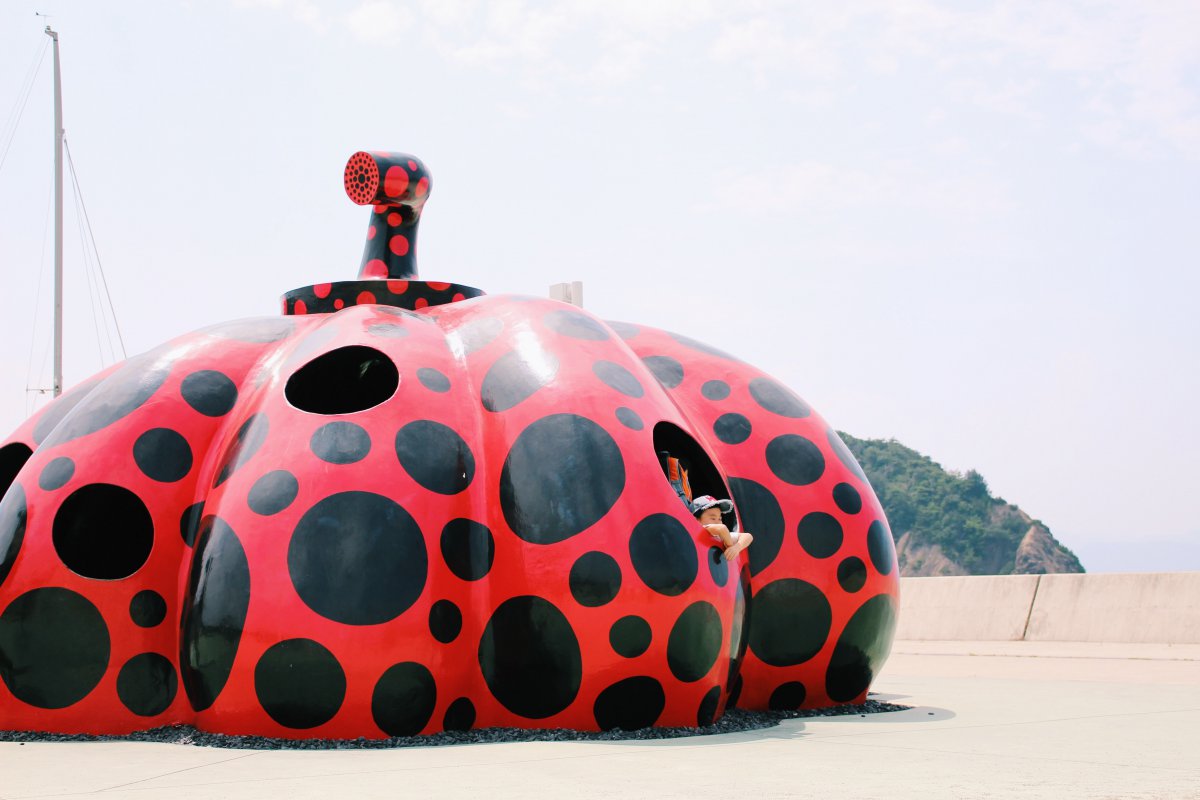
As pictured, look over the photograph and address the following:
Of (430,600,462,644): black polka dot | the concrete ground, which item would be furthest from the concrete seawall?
(430,600,462,644): black polka dot

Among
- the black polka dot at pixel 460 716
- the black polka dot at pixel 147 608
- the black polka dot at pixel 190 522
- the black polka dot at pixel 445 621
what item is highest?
the black polka dot at pixel 190 522

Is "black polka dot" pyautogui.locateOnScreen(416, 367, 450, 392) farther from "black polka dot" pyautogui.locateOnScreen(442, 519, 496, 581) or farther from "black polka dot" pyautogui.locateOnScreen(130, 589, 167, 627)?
"black polka dot" pyautogui.locateOnScreen(130, 589, 167, 627)

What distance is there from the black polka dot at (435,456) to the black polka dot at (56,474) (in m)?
2.39

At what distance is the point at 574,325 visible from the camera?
10.3 metres

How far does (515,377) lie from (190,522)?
99.5 inches

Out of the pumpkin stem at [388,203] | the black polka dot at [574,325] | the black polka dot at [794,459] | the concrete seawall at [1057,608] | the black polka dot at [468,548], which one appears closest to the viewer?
the black polka dot at [468,548]

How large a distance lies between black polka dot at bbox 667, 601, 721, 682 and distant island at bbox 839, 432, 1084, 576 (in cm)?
9309

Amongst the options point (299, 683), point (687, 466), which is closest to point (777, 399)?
point (687, 466)

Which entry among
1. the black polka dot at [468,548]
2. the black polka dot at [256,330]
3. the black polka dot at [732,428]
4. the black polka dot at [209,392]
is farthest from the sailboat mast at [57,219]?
the black polka dot at [468,548]

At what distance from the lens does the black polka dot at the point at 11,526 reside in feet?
29.6

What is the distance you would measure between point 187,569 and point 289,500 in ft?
3.59

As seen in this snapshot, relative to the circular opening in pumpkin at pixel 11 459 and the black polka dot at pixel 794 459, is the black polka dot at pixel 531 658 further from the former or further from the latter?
the circular opening in pumpkin at pixel 11 459

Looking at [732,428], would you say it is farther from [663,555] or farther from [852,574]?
[663,555]

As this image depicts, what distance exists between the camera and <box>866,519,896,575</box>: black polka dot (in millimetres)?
10820
